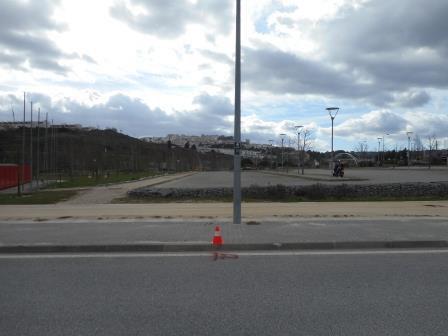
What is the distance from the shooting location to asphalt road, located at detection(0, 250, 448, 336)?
5.16m

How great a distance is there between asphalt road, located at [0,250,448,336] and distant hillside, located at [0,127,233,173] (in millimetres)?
49877

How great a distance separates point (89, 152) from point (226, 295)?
80.4 metres

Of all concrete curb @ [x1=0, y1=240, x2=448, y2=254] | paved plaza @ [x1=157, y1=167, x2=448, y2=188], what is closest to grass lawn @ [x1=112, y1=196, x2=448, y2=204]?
paved plaza @ [x1=157, y1=167, x2=448, y2=188]

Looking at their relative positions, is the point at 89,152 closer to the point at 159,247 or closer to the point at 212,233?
the point at 212,233

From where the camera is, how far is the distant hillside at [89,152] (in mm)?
67531

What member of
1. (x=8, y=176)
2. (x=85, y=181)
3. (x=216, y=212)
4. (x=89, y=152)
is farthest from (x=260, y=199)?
(x=89, y=152)

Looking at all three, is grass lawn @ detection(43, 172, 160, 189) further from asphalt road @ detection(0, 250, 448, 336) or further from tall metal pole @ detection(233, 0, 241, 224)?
asphalt road @ detection(0, 250, 448, 336)

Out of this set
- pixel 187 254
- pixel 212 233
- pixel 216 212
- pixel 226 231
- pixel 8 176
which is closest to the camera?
pixel 187 254

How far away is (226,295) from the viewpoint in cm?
634

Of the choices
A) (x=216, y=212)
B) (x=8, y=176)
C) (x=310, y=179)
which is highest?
(x=8, y=176)

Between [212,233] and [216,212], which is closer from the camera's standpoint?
[212,233]

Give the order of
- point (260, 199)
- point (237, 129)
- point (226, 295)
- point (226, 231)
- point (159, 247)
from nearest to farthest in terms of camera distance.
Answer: point (226, 295) → point (159, 247) → point (226, 231) → point (237, 129) → point (260, 199)

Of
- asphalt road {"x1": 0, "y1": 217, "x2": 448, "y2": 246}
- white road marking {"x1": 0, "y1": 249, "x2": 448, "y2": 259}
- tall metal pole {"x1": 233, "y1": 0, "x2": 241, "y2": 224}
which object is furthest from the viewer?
tall metal pole {"x1": 233, "y1": 0, "x2": 241, "y2": 224}

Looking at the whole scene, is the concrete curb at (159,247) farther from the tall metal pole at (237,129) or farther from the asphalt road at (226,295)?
the tall metal pole at (237,129)
